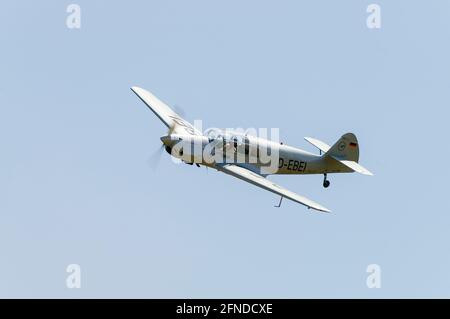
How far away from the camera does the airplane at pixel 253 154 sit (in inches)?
1750

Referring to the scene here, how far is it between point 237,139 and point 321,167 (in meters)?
4.50

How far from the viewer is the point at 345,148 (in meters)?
46.6

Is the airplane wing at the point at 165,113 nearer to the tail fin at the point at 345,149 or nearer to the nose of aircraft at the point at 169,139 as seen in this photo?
the nose of aircraft at the point at 169,139

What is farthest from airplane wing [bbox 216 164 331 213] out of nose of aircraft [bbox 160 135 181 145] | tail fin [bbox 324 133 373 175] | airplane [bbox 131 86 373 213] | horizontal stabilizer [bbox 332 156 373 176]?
horizontal stabilizer [bbox 332 156 373 176]

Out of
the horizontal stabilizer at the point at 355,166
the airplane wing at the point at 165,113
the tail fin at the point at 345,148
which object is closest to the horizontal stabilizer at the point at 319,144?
the tail fin at the point at 345,148

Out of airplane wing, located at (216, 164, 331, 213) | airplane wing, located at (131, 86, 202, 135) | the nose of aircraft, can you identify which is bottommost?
airplane wing, located at (216, 164, 331, 213)

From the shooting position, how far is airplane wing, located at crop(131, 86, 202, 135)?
4703 centimetres

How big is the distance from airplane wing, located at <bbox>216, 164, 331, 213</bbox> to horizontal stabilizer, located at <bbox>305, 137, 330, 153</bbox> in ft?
14.8

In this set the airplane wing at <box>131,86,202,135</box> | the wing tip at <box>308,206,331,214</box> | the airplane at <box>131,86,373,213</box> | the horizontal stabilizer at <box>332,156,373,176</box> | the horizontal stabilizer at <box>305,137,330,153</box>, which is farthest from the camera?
the horizontal stabilizer at <box>305,137,330,153</box>

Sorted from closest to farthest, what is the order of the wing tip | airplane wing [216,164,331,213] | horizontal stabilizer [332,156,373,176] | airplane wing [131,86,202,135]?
the wing tip
airplane wing [216,164,331,213]
horizontal stabilizer [332,156,373,176]
airplane wing [131,86,202,135]

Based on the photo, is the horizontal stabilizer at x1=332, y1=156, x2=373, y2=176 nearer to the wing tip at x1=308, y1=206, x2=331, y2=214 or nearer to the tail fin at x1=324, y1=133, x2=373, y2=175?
the tail fin at x1=324, y1=133, x2=373, y2=175

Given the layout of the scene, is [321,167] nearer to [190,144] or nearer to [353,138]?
[353,138]

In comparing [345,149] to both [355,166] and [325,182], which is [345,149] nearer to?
[355,166]

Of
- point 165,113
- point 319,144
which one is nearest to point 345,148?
point 319,144
